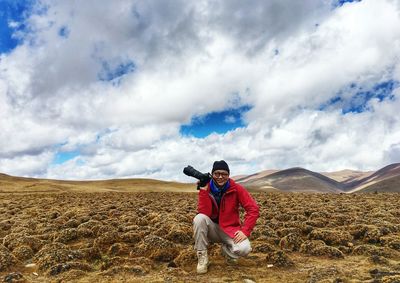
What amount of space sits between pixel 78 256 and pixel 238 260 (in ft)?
14.6

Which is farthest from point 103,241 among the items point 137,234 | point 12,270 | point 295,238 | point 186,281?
point 295,238

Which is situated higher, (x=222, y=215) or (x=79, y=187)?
(x=79, y=187)

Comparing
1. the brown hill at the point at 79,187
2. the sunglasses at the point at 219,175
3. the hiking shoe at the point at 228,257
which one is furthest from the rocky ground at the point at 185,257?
the brown hill at the point at 79,187

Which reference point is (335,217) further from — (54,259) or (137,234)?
(54,259)

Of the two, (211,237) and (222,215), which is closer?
(222,215)

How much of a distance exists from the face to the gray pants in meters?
0.98

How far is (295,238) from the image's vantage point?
1188 cm

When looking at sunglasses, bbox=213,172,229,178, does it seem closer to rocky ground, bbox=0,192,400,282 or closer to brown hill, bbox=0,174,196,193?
rocky ground, bbox=0,192,400,282

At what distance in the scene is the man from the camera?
9.08 metres

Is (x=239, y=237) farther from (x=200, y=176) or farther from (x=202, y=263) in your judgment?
(x=200, y=176)

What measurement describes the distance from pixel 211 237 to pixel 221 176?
178 cm

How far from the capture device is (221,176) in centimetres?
911

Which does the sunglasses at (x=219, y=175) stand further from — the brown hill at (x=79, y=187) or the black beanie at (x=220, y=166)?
the brown hill at (x=79, y=187)

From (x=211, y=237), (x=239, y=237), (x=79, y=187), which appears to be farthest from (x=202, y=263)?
(x=79, y=187)
